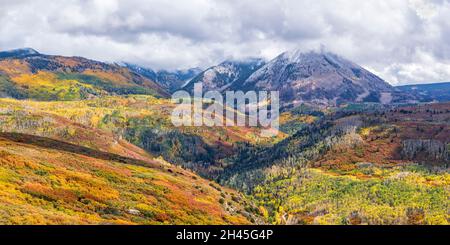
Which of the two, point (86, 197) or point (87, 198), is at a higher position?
point (86, 197)

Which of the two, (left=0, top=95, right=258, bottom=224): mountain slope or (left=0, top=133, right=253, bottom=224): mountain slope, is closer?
(left=0, top=133, right=253, bottom=224): mountain slope

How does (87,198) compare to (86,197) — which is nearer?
(87,198)

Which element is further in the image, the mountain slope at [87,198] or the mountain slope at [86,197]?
Result: the mountain slope at [87,198]

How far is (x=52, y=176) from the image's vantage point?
335 feet
